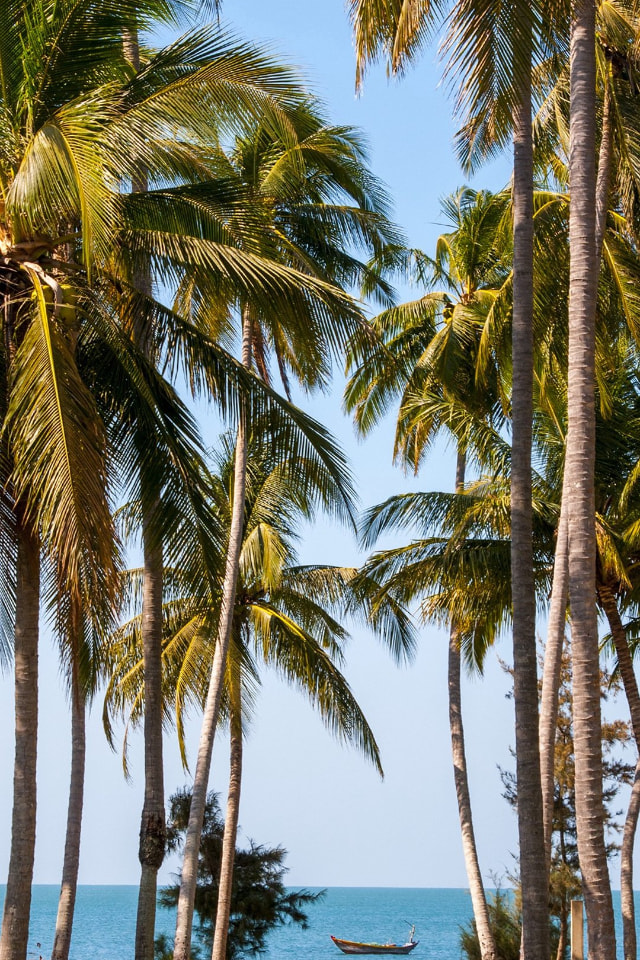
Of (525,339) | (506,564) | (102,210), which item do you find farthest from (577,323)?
(506,564)

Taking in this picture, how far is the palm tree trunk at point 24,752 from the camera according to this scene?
8477 millimetres

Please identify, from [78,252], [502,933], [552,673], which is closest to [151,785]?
[552,673]

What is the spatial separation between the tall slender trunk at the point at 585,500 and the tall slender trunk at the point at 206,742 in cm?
691

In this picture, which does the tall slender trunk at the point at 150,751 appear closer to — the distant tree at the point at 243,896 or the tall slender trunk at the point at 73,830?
the tall slender trunk at the point at 73,830

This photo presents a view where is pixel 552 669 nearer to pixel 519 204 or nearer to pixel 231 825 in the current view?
pixel 519 204

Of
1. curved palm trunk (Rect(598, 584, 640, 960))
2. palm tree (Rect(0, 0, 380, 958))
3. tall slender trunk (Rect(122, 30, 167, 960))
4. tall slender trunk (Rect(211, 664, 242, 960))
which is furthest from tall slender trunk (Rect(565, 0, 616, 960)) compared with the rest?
tall slender trunk (Rect(211, 664, 242, 960))

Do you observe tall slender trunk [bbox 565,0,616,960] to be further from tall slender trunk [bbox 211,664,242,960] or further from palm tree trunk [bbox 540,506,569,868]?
tall slender trunk [bbox 211,664,242,960]

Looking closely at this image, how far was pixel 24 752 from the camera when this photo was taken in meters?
8.67

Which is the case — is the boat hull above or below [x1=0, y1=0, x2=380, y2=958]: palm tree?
below

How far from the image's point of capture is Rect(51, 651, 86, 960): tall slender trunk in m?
13.1

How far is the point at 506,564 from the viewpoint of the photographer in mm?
15023

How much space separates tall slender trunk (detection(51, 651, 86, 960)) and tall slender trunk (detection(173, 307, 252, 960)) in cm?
143

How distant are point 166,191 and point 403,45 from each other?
7.24 feet

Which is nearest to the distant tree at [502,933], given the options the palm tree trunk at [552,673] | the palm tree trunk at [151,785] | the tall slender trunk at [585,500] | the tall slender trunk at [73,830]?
the tall slender trunk at [73,830]
